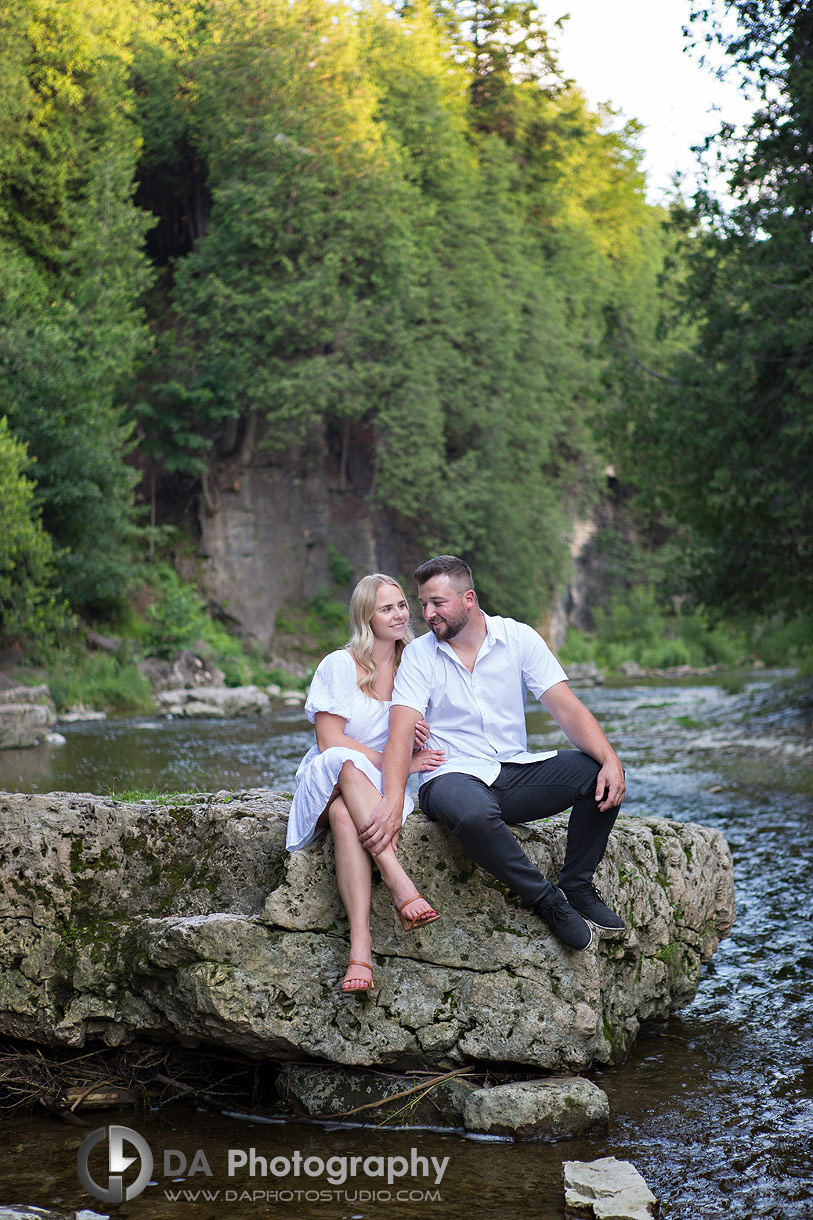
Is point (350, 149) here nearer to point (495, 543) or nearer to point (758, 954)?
point (495, 543)

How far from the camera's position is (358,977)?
399 centimetres

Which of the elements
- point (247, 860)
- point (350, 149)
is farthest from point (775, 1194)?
point (350, 149)

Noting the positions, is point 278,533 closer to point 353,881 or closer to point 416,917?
point 353,881

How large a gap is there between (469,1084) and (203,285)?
1158 inches

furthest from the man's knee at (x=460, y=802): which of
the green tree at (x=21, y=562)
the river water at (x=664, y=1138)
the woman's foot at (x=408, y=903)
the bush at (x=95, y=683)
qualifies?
the green tree at (x=21, y=562)

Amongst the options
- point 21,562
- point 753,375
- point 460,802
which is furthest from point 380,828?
point 21,562

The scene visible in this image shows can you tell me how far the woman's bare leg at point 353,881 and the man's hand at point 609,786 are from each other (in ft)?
3.24

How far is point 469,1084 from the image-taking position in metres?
4.05

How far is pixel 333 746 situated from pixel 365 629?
561mm

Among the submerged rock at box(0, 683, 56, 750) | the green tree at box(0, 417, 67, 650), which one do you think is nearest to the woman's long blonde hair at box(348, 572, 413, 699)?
the submerged rock at box(0, 683, 56, 750)

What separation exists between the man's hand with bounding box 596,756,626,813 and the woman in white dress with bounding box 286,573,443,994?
68 cm

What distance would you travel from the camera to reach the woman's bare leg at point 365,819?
4059mm

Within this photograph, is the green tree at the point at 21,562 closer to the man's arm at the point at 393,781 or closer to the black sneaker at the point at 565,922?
the man's arm at the point at 393,781

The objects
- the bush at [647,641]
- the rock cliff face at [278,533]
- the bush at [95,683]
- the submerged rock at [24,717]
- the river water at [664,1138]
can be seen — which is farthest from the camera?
the bush at [647,641]
